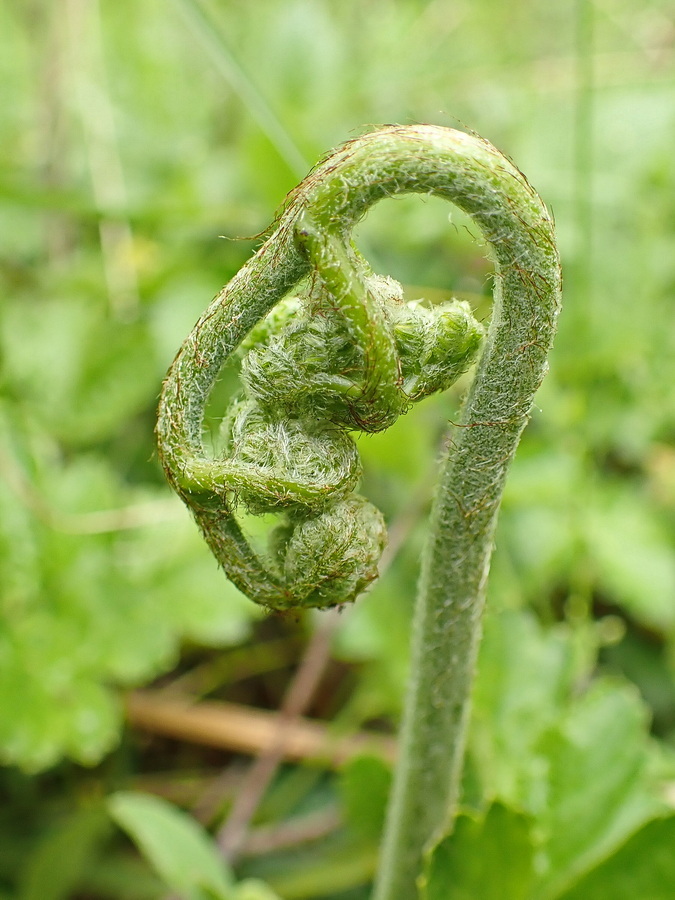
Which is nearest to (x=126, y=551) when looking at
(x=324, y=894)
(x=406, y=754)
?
(x=324, y=894)

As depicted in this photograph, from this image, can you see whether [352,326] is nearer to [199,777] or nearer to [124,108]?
[199,777]

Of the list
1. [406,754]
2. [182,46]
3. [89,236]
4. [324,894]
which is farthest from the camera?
[182,46]

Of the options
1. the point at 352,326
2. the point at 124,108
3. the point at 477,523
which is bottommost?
the point at 477,523

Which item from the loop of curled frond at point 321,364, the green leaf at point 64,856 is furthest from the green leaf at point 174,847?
the loop of curled frond at point 321,364

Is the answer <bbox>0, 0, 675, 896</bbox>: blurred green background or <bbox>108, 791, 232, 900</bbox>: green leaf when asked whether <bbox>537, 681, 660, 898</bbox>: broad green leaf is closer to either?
<bbox>0, 0, 675, 896</bbox>: blurred green background

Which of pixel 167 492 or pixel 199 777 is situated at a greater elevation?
pixel 167 492

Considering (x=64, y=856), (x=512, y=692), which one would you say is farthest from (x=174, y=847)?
(x=512, y=692)

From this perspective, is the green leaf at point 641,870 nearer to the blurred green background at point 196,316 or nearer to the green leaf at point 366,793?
the green leaf at point 366,793
